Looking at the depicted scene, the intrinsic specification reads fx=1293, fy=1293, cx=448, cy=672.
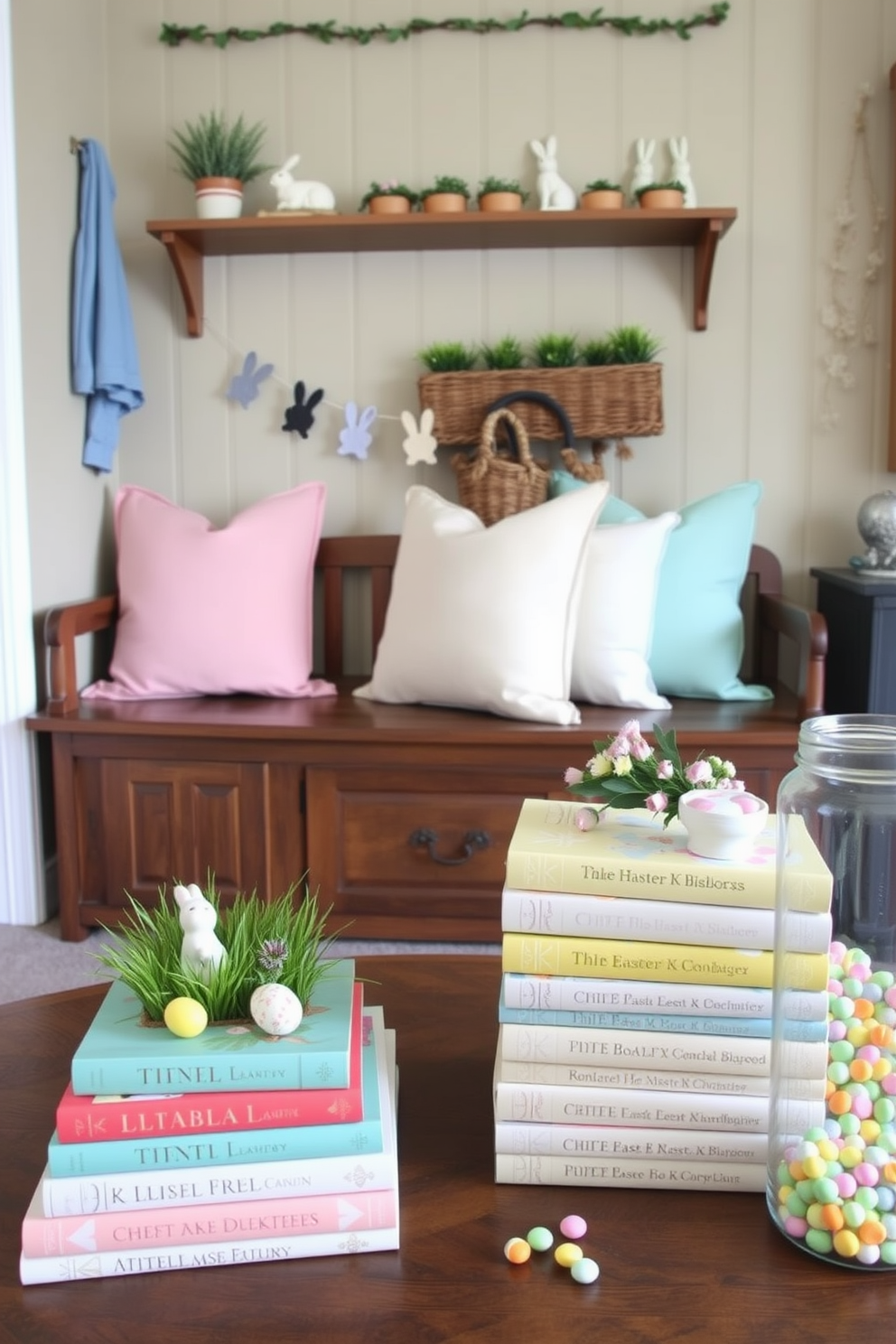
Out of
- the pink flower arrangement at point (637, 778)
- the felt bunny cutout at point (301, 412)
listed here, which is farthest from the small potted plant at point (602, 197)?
the pink flower arrangement at point (637, 778)

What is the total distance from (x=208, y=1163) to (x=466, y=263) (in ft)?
8.42

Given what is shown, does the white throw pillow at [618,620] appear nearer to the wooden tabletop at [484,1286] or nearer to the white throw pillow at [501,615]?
the white throw pillow at [501,615]

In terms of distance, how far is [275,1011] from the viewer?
0.90m

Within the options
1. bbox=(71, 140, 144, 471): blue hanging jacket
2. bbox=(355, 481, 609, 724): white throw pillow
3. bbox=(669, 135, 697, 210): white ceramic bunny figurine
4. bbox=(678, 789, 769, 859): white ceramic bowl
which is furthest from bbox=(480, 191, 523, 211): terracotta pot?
bbox=(678, 789, 769, 859): white ceramic bowl

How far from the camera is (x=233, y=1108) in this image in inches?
34.2

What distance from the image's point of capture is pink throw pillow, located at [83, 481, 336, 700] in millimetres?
2818

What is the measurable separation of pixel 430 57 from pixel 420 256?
0.45 meters

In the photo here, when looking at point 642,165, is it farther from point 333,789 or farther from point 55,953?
point 55,953

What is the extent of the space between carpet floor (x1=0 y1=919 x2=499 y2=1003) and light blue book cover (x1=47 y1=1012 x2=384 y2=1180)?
5.09 ft

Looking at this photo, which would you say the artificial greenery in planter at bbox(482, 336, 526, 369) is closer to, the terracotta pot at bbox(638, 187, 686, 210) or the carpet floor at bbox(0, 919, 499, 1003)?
the terracotta pot at bbox(638, 187, 686, 210)

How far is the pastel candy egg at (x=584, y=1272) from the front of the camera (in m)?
0.84

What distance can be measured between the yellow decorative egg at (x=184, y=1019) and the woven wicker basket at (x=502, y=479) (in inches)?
82.3

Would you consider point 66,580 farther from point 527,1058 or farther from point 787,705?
point 527,1058

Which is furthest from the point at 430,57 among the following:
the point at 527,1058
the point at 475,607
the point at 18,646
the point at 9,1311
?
the point at 9,1311
